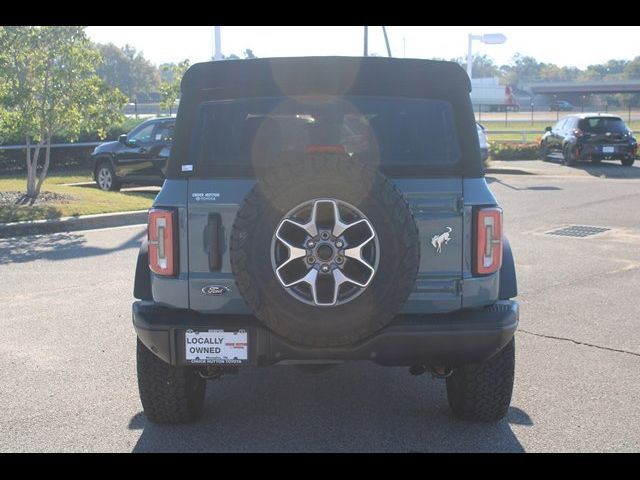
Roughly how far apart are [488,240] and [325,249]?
2.95 ft

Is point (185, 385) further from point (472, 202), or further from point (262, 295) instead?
point (472, 202)

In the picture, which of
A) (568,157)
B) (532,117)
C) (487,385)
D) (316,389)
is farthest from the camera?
(532,117)

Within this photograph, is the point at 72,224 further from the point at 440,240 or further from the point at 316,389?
the point at 440,240

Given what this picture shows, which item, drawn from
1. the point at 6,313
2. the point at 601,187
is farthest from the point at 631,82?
the point at 6,313

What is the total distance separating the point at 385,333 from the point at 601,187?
14896mm

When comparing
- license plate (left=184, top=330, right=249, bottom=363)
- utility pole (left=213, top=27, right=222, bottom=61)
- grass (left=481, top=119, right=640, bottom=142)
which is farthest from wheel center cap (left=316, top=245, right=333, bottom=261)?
grass (left=481, top=119, right=640, bottom=142)

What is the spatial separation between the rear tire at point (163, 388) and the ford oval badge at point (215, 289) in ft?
1.66

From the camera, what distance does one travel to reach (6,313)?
702 centimetres

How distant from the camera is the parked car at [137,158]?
53.7 ft

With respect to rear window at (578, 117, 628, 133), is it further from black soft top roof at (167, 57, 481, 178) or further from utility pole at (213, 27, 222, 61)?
black soft top roof at (167, 57, 481, 178)

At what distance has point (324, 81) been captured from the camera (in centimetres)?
429

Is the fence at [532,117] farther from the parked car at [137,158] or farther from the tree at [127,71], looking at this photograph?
the tree at [127,71]

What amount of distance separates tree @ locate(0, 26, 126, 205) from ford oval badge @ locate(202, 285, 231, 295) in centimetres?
1012

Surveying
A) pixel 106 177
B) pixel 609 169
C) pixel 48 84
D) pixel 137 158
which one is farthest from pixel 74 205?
pixel 609 169
